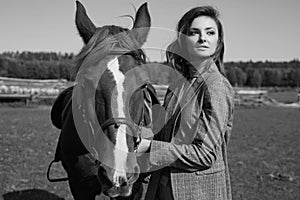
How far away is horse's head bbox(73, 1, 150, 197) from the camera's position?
88.7 inches

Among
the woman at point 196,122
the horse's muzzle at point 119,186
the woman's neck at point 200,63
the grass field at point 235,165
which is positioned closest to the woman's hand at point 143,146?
the woman at point 196,122

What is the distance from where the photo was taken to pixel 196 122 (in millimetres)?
2283

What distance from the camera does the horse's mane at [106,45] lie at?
104 inches

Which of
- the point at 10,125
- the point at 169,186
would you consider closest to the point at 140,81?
the point at 169,186

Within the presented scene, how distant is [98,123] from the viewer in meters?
2.45

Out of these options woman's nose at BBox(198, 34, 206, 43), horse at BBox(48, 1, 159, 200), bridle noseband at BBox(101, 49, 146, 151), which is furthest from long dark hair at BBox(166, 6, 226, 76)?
bridle noseband at BBox(101, 49, 146, 151)

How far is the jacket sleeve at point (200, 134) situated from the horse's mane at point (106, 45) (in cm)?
69

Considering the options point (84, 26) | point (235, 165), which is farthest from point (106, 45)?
point (235, 165)

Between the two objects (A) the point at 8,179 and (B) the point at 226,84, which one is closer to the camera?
(B) the point at 226,84

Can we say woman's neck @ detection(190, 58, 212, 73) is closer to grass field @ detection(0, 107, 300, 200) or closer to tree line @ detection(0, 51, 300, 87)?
tree line @ detection(0, 51, 300, 87)

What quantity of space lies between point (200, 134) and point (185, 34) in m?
0.72

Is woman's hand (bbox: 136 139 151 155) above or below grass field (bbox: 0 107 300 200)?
above

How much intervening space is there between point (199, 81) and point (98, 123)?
2.40 ft

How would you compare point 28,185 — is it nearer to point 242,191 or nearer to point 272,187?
point 242,191
